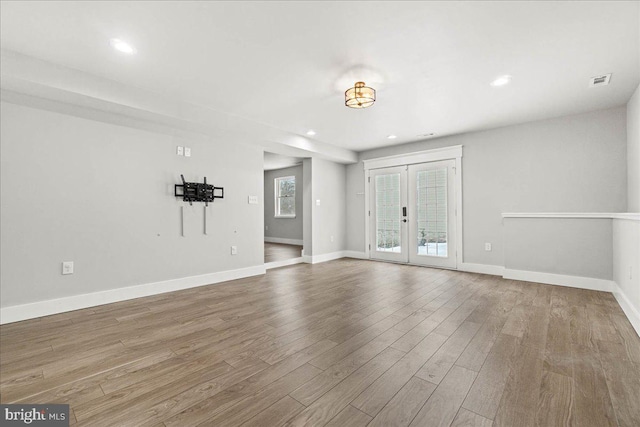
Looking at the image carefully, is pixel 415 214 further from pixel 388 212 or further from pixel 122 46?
pixel 122 46

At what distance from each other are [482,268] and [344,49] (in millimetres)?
4432

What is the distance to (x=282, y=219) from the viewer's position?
31.5ft

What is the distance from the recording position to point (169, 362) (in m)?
2.01

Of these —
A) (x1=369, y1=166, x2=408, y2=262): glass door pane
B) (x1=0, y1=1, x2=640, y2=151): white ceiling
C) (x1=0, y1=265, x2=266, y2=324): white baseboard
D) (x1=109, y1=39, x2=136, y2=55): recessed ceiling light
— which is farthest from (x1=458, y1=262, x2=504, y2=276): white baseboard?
(x1=109, y1=39, x2=136, y2=55): recessed ceiling light

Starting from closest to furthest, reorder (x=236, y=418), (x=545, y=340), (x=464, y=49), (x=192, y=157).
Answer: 1. (x=236, y=418)
2. (x=545, y=340)
3. (x=464, y=49)
4. (x=192, y=157)

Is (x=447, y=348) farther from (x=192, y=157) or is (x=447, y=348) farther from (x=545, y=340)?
(x=192, y=157)

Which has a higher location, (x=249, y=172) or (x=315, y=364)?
(x=249, y=172)

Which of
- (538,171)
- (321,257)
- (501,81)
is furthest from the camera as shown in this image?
(321,257)

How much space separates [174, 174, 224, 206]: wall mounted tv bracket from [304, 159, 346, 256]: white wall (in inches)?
92.5

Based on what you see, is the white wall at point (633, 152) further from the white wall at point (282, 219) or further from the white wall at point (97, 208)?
the white wall at point (282, 219)

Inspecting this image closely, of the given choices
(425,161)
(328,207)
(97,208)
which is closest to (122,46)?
(97,208)

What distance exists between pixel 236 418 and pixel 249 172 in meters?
4.04

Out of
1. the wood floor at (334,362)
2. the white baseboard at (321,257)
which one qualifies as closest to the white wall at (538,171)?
the wood floor at (334,362)

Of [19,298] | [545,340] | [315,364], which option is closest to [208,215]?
[19,298]
